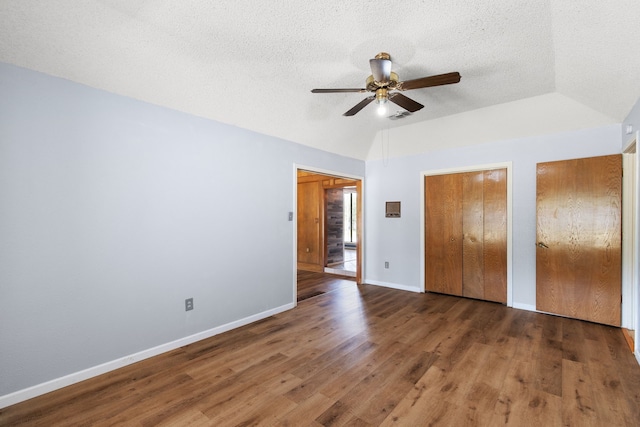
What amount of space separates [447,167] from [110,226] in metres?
4.54

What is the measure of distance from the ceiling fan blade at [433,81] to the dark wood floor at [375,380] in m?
2.37

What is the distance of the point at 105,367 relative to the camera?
94.3 inches

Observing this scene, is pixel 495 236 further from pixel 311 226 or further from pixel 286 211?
pixel 311 226

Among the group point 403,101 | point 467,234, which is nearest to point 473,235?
point 467,234

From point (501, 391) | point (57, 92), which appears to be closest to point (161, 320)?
point (57, 92)

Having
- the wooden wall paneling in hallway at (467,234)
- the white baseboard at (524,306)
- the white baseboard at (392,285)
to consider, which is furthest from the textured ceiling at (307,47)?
the white baseboard at (392,285)

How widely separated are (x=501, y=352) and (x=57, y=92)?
4.48m

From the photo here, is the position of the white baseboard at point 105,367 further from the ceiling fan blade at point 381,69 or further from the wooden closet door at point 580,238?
the wooden closet door at point 580,238

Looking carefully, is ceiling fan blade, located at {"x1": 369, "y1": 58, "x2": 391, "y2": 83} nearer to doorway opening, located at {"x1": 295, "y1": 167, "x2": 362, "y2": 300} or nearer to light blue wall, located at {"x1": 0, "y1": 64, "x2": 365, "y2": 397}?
light blue wall, located at {"x1": 0, "y1": 64, "x2": 365, "y2": 397}

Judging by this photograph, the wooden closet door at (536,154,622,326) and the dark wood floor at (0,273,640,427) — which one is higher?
the wooden closet door at (536,154,622,326)

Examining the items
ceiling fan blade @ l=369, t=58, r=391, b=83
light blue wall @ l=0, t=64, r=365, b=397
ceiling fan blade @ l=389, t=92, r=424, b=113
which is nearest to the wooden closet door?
ceiling fan blade @ l=389, t=92, r=424, b=113

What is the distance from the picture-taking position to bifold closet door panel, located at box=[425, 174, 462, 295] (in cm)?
450

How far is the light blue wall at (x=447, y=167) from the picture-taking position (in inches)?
143

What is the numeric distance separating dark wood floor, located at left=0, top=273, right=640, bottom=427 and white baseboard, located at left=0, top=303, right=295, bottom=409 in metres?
0.06
